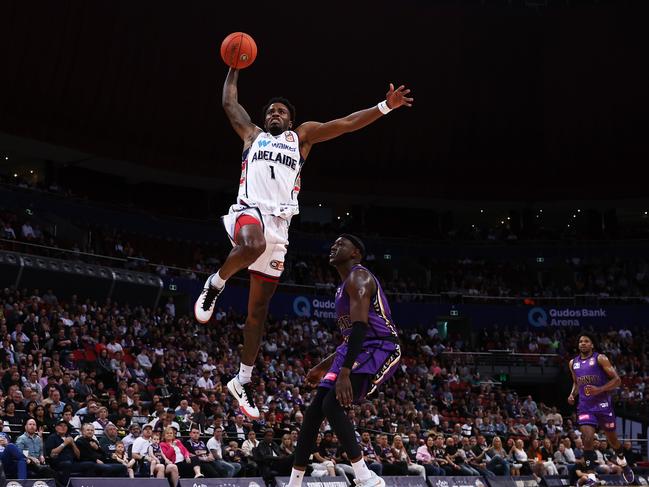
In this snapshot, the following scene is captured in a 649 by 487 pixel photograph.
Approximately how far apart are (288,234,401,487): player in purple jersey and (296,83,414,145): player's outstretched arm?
43.1 inches

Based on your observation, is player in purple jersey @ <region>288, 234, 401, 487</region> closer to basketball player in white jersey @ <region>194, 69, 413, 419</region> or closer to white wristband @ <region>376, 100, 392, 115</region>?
basketball player in white jersey @ <region>194, 69, 413, 419</region>

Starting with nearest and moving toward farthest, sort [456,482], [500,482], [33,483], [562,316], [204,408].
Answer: [33,483]
[456,482]
[500,482]
[204,408]
[562,316]

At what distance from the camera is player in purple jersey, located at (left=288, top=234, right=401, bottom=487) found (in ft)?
29.0

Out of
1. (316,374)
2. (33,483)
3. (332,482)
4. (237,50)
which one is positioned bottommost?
(33,483)

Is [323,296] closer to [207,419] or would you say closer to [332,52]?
[332,52]

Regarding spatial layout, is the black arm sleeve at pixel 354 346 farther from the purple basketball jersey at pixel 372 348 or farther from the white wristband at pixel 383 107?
the white wristband at pixel 383 107

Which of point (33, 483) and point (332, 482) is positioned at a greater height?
point (332, 482)

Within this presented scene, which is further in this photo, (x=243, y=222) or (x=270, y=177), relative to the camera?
(x=270, y=177)

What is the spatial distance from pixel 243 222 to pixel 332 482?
1113 centimetres

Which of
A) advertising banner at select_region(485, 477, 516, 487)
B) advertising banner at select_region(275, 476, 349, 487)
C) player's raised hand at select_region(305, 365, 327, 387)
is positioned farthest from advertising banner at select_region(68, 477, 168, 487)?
advertising banner at select_region(485, 477, 516, 487)

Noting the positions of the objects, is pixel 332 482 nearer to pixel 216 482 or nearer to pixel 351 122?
pixel 216 482

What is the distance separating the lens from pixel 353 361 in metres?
8.80

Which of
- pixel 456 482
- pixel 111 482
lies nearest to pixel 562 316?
pixel 456 482

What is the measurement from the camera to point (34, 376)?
19906 mm
